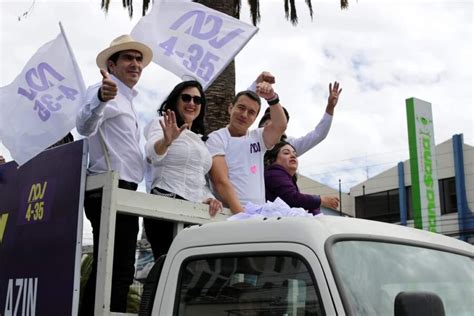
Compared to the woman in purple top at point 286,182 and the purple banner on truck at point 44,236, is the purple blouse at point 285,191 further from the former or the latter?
the purple banner on truck at point 44,236

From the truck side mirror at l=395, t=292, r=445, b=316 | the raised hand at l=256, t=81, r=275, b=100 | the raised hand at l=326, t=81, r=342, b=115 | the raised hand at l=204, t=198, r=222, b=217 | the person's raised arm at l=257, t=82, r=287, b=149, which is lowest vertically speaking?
the truck side mirror at l=395, t=292, r=445, b=316

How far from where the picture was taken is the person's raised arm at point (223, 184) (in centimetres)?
390

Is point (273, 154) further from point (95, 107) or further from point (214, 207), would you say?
point (95, 107)

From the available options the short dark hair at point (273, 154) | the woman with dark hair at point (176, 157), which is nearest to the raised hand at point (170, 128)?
the woman with dark hair at point (176, 157)

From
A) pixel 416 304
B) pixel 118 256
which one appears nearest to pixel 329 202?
pixel 118 256

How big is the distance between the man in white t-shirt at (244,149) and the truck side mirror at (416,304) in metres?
1.76

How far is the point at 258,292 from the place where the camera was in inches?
105

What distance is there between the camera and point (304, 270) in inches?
100

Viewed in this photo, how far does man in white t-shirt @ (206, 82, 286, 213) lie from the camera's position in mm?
4081

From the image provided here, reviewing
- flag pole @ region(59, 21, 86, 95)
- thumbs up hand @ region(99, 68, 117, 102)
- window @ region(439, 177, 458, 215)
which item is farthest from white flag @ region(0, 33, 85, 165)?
window @ region(439, 177, 458, 215)

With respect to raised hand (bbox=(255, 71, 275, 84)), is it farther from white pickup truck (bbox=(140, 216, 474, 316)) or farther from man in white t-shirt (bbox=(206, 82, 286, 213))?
white pickup truck (bbox=(140, 216, 474, 316))

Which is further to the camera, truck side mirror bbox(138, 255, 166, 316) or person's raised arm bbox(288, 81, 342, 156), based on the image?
person's raised arm bbox(288, 81, 342, 156)

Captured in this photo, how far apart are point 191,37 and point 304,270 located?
2907mm

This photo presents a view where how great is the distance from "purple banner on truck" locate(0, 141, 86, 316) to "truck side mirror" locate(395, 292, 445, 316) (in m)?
1.60
